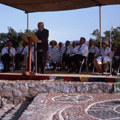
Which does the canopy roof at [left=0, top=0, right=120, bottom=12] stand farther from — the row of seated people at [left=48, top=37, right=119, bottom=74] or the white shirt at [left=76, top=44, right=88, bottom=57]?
the white shirt at [left=76, top=44, right=88, bottom=57]

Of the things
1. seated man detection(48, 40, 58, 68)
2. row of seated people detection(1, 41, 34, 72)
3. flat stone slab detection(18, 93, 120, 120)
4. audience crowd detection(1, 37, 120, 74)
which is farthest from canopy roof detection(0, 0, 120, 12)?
flat stone slab detection(18, 93, 120, 120)

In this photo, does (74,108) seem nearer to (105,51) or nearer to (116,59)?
(116,59)

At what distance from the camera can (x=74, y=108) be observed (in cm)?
411

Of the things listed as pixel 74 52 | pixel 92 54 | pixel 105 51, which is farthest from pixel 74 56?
pixel 105 51

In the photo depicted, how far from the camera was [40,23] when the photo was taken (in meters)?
7.21

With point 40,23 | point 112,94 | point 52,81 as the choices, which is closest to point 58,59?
point 40,23

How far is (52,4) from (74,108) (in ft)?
17.8

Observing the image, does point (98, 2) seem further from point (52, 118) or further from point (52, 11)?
point (52, 118)

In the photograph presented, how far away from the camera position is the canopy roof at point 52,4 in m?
8.03

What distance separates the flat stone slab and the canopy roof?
3.96 metres

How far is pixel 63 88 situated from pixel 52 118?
232 centimetres

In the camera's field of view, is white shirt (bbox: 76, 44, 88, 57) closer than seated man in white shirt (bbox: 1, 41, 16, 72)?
Yes

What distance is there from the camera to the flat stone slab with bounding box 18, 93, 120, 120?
3.52m

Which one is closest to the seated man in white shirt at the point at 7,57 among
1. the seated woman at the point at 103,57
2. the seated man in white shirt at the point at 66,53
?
the seated man in white shirt at the point at 66,53
